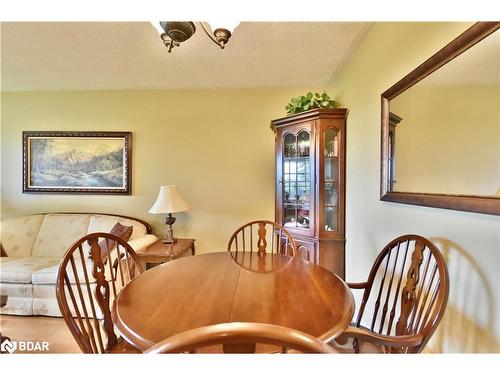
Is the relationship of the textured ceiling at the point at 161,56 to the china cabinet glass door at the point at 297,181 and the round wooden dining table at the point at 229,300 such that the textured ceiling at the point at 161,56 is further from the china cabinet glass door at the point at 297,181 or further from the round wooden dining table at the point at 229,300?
the round wooden dining table at the point at 229,300

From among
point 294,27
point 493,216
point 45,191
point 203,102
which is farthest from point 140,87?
point 493,216

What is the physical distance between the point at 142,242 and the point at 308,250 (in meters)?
1.70

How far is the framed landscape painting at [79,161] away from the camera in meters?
2.74

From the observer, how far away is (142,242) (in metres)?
2.35

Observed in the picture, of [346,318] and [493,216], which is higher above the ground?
[493,216]

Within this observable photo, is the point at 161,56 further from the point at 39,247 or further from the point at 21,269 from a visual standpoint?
the point at 39,247

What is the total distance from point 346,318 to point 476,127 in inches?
33.2

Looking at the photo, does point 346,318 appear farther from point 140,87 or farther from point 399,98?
point 140,87

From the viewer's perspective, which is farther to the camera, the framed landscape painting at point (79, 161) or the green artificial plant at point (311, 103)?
the framed landscape painting at point (79, 161)

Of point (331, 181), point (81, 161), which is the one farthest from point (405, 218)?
point (81, 161)

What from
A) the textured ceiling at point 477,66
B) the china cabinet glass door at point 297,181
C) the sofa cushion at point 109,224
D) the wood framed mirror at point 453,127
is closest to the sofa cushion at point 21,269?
the sofa cushion at point 109,224

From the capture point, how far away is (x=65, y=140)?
2.76 metres

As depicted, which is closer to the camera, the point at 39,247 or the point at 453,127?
the point at 453,127

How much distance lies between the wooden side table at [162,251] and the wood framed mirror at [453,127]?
192 cm
